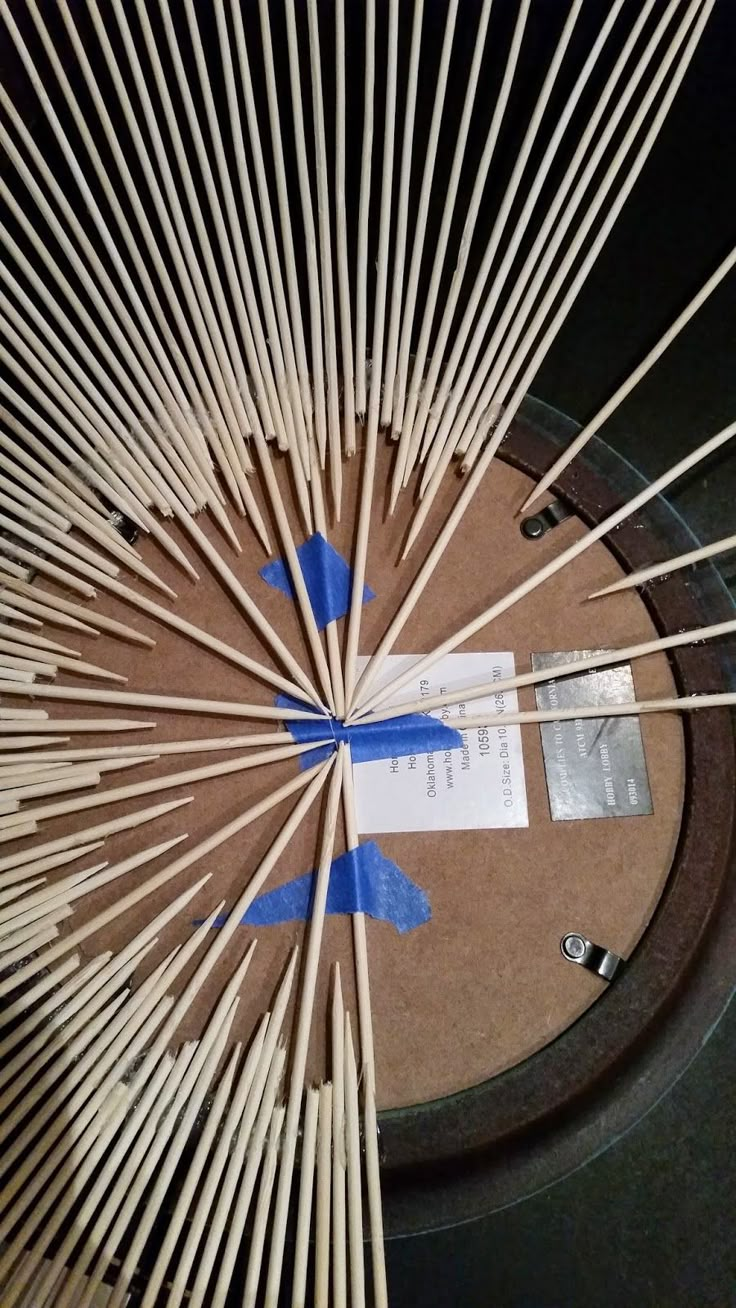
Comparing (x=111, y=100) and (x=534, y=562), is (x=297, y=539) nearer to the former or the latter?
(x=534, y=562)

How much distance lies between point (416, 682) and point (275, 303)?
0.43 metres

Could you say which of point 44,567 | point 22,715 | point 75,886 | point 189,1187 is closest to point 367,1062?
point 189,1187

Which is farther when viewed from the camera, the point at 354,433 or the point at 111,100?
the point at 111,100

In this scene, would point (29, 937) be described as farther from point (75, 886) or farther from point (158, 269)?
point (158, 269)

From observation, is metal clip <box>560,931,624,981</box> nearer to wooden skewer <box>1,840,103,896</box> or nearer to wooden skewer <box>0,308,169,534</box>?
wooden skewer <box>1,840,103,896</box>

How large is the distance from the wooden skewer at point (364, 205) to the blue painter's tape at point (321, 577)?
6.1 inches

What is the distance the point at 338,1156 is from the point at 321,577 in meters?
0.50

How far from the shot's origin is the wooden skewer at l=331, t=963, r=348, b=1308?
0.67m

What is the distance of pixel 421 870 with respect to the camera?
919 mm

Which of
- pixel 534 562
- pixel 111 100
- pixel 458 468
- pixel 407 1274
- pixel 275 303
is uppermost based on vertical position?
pixel 111 100

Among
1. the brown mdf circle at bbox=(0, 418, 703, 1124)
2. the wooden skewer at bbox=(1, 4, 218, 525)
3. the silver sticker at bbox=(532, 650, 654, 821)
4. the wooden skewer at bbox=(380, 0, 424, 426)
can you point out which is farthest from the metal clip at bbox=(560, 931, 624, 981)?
the wooden skewer at bbox=(1, 4, 218, 525)

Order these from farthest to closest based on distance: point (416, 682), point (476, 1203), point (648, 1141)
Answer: point (648, 1141)
point (416, 682)
point (476, 1203)

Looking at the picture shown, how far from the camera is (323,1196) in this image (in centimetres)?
69

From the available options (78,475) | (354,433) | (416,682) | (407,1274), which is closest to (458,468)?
(354,433)
